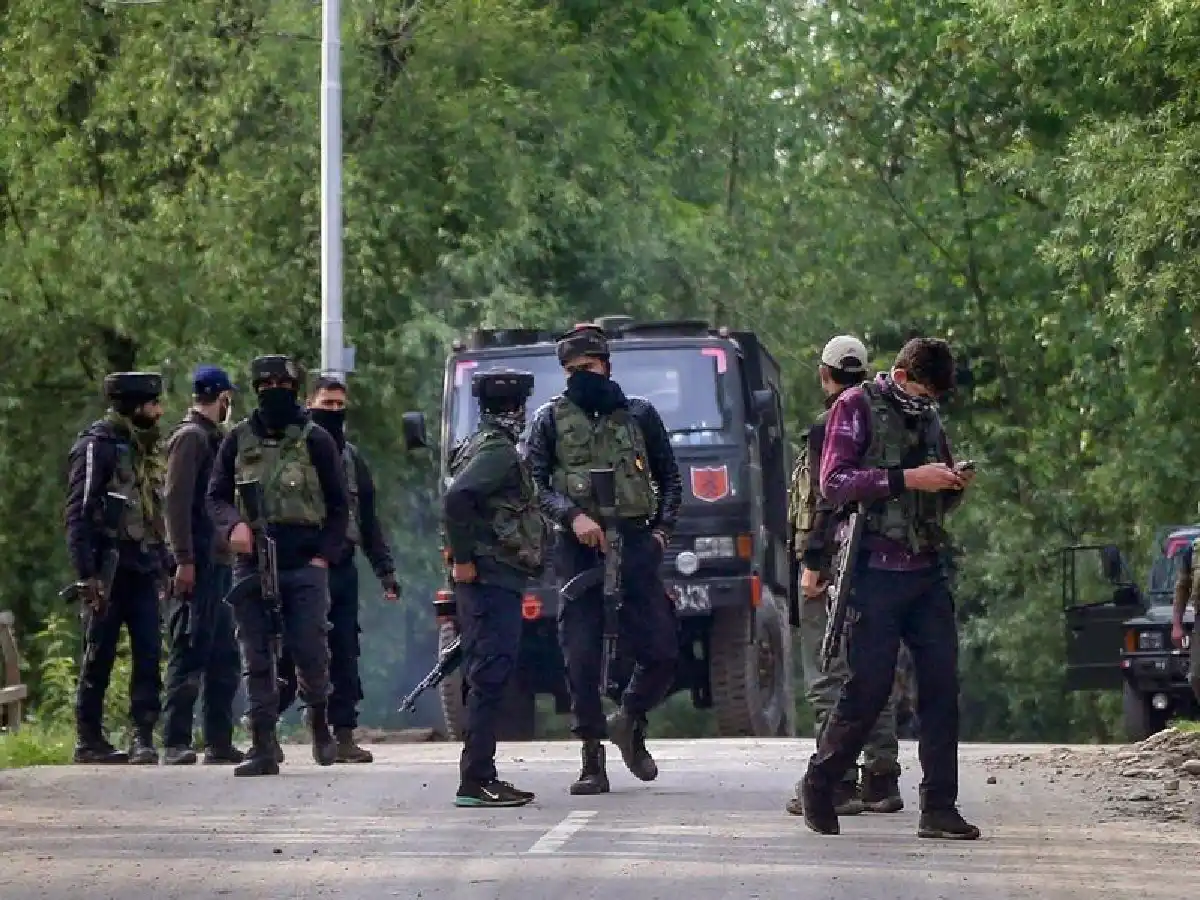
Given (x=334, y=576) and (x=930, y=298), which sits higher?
(x=930, y=298)

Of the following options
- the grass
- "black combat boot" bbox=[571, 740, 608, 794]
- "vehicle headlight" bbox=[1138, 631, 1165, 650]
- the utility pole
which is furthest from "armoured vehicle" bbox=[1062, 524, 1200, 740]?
"black combat boot" bbox=[571, 740, 608, 794]

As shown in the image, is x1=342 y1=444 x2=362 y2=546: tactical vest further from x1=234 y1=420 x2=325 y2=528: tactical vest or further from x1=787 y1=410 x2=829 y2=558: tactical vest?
x1=787 y1=410 x2=829 y2=558: tactical vest

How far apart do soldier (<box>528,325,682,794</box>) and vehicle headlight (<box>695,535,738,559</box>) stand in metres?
6.16

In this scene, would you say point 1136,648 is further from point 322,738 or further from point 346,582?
point 322,738

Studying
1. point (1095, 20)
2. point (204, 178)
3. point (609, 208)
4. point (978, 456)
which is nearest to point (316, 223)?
point (204, 178)

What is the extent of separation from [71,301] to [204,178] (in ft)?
5.77

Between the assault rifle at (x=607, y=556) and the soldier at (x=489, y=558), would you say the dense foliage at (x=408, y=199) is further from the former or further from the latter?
the soldier at (x=489, y=558)

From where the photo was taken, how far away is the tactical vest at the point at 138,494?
15.6 m

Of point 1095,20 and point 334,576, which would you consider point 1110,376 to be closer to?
point 1095,20

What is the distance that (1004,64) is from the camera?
35.8 meters

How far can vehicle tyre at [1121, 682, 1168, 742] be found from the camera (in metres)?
22.5

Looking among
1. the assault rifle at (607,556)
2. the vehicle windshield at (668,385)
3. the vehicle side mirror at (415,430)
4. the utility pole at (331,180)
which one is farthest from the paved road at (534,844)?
the utility pole at (331,180)

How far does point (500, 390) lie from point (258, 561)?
217 centimetres

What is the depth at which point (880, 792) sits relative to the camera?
12.5m
